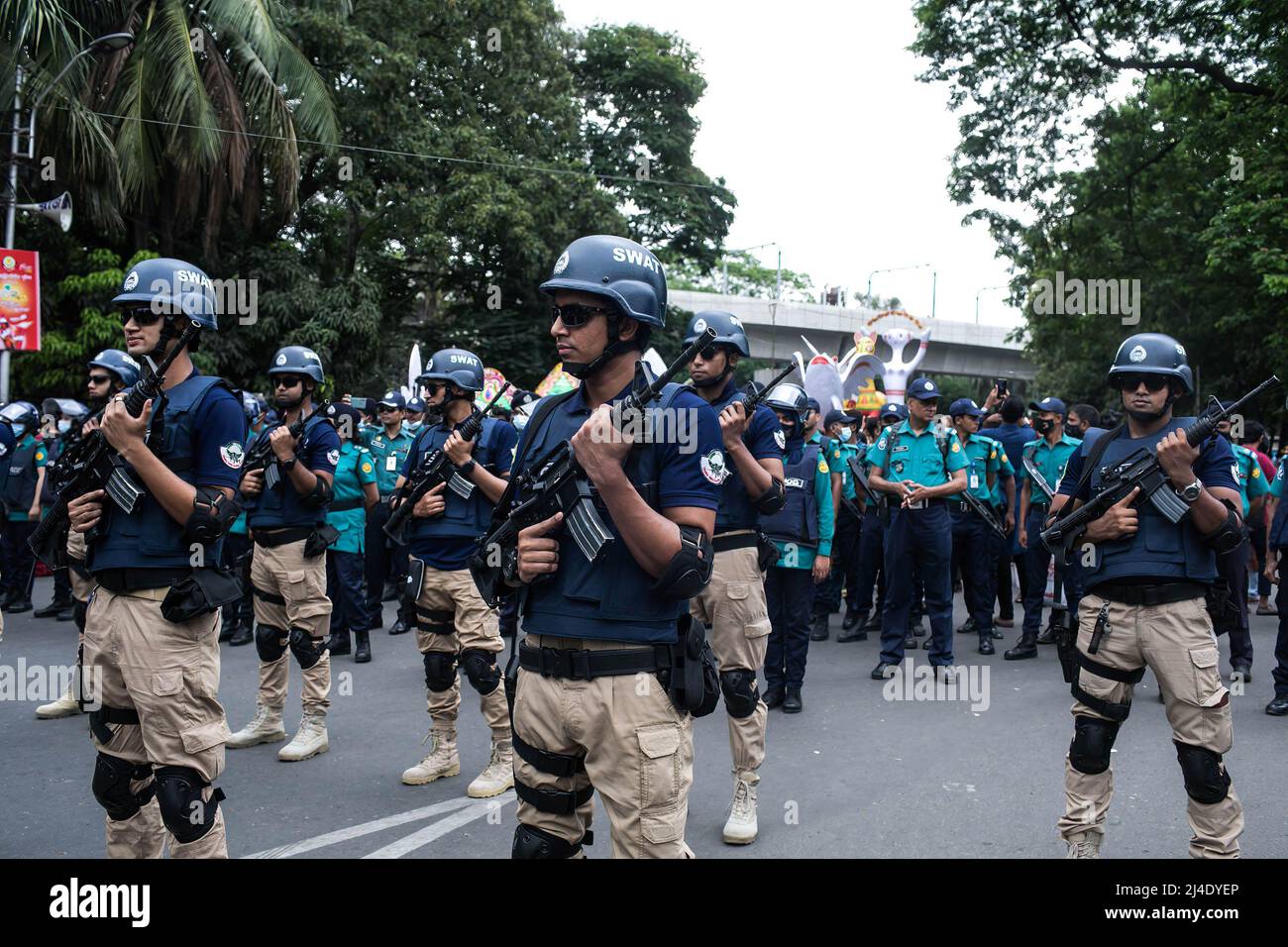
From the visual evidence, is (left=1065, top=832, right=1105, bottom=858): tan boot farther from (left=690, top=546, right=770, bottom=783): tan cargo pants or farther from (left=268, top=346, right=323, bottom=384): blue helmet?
(left=268, top=346, right=323, bottom=384): blue helmet

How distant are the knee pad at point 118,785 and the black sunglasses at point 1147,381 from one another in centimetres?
410

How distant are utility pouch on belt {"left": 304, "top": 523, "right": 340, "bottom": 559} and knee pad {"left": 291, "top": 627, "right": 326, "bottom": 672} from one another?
1.47ft

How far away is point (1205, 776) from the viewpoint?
12.7 feet

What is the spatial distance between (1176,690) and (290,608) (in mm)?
4625

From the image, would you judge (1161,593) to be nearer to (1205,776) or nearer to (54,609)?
(1205,776)

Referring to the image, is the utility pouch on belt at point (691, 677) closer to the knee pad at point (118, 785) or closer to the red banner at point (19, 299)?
the knee pad at point (118, 785)

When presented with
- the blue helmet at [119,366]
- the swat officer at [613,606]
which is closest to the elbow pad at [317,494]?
the blue helmet at [119,366]

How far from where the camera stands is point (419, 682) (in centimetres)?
793

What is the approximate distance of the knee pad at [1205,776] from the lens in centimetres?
388

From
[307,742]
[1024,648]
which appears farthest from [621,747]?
[1024,648]

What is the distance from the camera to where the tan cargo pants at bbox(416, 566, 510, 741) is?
5457 mm

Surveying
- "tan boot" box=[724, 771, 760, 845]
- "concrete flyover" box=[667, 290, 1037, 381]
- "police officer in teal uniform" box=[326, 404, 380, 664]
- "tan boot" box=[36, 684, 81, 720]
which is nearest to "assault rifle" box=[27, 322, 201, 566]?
"tan boot" box=[724, 771, 760, 845]
